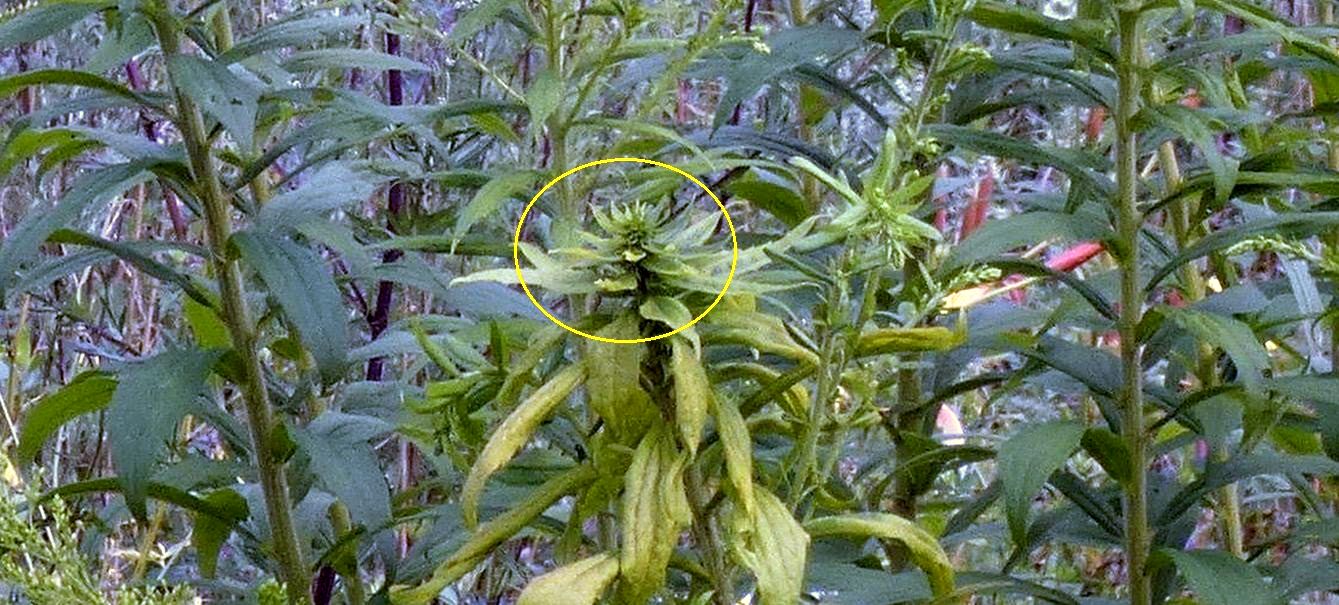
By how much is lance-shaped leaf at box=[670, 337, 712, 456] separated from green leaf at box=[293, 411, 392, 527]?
1.59 feet

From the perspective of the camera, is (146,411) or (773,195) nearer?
(146,411)

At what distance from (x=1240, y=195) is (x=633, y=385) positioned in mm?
658

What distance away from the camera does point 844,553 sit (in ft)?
4.64

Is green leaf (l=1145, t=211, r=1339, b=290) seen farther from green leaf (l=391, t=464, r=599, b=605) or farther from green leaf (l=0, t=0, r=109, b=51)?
green leaf (l=0, t=0, r=109, b=51)

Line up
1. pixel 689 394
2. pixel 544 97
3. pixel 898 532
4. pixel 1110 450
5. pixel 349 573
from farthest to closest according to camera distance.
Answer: pixel 349 573 → pixel 1110 450 → pixel 544 97 → pixel 898 532 → pixel 689 394

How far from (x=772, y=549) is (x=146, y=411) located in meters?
0.58

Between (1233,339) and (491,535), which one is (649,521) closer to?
(491,535)

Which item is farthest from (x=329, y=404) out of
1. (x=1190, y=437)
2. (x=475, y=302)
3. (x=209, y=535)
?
(x=1190, y=437)

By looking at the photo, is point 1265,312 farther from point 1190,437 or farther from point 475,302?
point 475,302

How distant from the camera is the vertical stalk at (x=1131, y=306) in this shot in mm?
1258

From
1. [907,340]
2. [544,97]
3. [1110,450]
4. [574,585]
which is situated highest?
[544,97]

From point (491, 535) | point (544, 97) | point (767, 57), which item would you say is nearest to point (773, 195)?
point (767, 57)

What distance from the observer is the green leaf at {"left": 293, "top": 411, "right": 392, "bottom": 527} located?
1224mm

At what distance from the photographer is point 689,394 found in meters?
0.78
